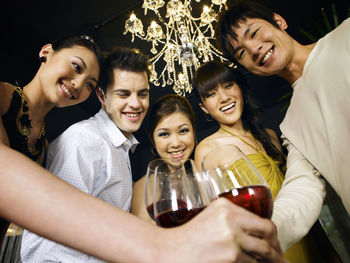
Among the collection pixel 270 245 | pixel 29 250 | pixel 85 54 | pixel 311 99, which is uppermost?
pixel 85 54

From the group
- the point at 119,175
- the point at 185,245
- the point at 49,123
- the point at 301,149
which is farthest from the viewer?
the point at 49,123

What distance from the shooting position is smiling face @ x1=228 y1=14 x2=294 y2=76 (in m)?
1.58

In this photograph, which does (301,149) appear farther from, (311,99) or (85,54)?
(85,54)

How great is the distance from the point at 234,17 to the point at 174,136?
121cm

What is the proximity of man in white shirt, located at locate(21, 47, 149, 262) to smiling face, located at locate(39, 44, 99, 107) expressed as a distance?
23cm

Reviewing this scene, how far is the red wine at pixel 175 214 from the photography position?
0.61 metres

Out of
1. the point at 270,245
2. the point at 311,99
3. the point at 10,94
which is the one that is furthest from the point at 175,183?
the point at 10,94

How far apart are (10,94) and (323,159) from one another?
1769 millimetres

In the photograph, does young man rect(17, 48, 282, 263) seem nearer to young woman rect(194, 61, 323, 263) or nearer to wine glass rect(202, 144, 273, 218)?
wine glass rect(202, 144, 273, 218)

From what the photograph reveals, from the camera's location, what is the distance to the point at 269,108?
23.4ft

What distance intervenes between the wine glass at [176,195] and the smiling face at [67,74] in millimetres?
1250

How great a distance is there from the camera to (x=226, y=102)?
2.12 metres

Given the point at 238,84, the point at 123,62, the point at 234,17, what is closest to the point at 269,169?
the point at 238,84

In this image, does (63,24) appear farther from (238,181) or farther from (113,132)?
(238,181)
